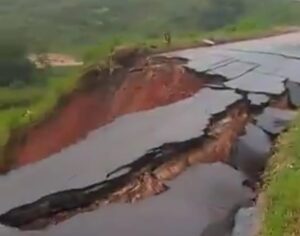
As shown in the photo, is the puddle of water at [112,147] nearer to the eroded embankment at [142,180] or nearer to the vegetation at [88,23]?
the eroded embankment at [142,180]

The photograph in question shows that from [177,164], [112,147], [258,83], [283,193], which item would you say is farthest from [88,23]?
[283,193]

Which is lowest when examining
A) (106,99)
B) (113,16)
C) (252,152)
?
(113,16)

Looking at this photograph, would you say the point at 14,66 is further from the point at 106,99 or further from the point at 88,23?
the point at 106,99

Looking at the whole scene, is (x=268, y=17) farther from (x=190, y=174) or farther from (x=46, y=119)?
(x=190, y=174)

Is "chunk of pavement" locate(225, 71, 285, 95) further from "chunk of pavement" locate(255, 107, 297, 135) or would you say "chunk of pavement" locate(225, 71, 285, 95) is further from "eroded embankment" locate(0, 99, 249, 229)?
"eroded embankment" locate(0, 99, 249, 229)

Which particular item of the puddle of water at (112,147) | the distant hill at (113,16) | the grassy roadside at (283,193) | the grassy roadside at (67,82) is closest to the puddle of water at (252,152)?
the grassy roadside at (283,193)

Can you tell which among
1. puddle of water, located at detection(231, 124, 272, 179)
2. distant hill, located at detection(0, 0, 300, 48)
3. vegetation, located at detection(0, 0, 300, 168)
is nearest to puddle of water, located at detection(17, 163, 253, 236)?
puddle of water, located at detection(231, 124, 272, 179)
